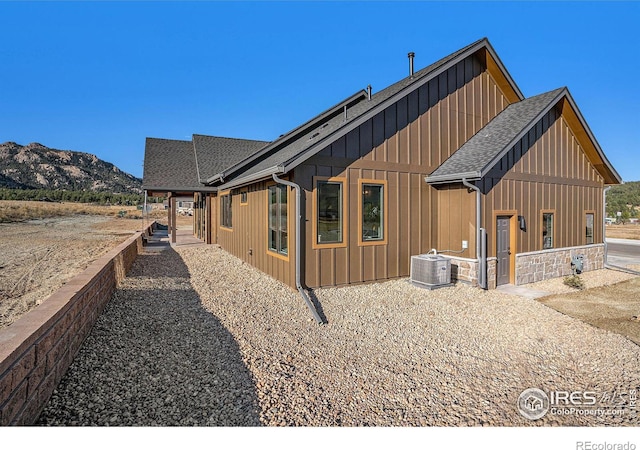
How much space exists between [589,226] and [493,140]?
19.6 feet

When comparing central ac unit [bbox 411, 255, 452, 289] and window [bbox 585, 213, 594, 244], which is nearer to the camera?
central ac unit [bbox 411, 255, 452, 289]

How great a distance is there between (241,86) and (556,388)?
58.7 feet

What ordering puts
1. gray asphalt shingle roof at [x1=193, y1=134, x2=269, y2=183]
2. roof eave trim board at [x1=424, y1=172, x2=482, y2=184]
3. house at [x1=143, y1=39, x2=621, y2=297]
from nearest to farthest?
house at [x1=143, y1=39, x2=621, y2=297] < roof eave trim board at [x1=424, y1=172, x2=482, y2=184] < gray asphalt shingle roof at [x1=193, y1=134, x2=269, y2=183]

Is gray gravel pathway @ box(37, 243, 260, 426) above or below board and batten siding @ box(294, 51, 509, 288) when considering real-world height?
Result: below

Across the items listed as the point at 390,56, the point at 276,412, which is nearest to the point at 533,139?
the point at 390,56

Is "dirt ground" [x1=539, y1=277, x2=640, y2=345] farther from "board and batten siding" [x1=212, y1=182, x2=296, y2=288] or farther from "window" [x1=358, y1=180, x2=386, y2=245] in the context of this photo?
"board and batten siding" [x1=212, y1=182, x2=296, y2=288]

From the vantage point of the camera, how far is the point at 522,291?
317 inches

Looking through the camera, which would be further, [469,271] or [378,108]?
[469,271]

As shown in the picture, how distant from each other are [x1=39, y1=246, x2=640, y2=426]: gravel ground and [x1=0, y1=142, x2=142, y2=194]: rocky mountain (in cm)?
8224

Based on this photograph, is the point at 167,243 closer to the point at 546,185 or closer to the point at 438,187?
the point at 438,187

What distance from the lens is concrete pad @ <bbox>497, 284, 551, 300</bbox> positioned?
7.66m

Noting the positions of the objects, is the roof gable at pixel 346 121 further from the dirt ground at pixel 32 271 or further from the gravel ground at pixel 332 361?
the dirt ground at pixel 32 271

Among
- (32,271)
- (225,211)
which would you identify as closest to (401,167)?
(225,211)

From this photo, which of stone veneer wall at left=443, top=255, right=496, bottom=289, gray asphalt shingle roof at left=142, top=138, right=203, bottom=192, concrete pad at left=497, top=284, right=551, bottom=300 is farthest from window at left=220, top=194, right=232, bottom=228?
concrete pad at left=497, top=284, right=551, bottom=300
